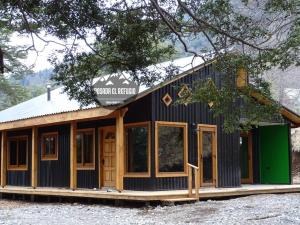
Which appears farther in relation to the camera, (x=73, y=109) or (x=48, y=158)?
(x=48, y=158)

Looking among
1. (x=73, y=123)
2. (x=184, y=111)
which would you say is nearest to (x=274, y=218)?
(x=184, y=111)

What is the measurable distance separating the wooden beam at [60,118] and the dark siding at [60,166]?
923 mm

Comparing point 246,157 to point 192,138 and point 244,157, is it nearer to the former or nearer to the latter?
point 244,157

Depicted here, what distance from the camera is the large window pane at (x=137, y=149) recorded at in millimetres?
14352

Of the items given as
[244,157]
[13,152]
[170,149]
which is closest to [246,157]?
[244,157]

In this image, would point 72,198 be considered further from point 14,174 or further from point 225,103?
point 225,103

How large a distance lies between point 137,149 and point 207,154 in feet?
7.53

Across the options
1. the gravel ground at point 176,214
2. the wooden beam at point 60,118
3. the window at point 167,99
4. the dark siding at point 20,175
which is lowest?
the gravel ground at point 176,214

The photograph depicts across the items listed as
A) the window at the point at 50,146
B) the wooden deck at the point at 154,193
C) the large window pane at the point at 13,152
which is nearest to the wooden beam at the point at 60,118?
the window at the point at 50,146

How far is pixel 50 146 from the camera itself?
17.8 m

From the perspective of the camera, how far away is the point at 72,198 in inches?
619

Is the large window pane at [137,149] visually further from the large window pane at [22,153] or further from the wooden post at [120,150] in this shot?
the large window pane at [22,153]

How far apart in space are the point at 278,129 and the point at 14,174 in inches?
366

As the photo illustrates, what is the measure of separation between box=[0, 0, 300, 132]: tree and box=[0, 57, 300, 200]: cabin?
272 cm
